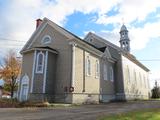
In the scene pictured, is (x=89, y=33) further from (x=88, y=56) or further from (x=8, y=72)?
(x=8, y=72)

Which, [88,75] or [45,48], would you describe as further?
[88,75]

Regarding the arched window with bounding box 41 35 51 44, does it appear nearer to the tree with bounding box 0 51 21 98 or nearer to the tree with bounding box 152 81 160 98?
the tree with bounding box 0 51 21 98

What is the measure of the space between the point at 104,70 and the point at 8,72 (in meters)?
22.7

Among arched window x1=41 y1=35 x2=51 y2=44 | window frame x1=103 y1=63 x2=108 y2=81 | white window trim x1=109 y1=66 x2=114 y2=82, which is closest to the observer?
arched window x1=41 y1=35 x2=51 y2=44

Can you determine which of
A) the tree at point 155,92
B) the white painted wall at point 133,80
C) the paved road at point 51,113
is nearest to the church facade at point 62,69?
the white painted wall at point 133,80

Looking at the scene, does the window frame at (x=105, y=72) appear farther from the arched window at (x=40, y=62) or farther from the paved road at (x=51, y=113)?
the paved road at (x=51, y=113)

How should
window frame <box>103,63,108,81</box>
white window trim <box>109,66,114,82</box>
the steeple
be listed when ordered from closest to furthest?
window frame <box>103,63,108,81</box> < white window trim <box>109,66,114,82</box> < the steeple

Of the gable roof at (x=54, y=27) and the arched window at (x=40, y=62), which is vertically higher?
the gable roof at (x=54, y=27)

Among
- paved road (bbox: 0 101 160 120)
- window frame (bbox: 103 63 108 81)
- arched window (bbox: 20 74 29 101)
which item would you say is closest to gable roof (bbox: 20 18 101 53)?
window frame (bbox: 103 63 108 81)

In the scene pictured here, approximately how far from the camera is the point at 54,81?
2531cm

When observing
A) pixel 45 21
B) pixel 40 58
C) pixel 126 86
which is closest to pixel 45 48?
pixel 40 58

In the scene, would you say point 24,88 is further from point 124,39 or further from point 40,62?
point 124,39

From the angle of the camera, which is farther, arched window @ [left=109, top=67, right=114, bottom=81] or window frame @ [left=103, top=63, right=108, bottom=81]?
arched window @ [left=109, top=67, right=114, bottom=81]

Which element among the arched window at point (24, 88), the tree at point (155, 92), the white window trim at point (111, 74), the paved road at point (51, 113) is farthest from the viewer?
the tree at point (155, 92)
